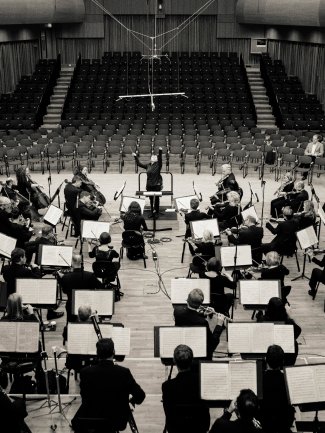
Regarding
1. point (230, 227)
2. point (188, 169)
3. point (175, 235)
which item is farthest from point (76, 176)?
point (188, 169)

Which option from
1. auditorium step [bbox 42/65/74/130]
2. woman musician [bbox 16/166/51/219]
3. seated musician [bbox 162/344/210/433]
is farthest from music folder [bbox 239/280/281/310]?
auditorium step [bbox 42/65/74/130]

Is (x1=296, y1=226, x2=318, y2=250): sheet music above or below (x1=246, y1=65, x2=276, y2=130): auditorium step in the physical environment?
below

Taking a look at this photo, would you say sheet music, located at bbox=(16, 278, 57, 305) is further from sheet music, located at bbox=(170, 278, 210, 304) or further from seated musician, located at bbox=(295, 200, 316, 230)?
seated musician, located at bbox=(295, 200, 316, 230)

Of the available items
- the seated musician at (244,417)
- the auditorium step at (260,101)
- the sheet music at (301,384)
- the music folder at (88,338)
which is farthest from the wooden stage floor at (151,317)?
the auditorium step at (260,101)

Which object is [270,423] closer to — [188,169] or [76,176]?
[76,176]

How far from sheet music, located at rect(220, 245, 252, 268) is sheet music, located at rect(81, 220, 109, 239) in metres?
2.37

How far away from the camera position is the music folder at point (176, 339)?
6.15m

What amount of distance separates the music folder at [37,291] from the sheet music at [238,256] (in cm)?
275

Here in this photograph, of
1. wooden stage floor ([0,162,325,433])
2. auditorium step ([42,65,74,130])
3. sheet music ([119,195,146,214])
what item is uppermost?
auditorium step ([42,65,74,130])

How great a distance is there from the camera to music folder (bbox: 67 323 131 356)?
6.16 meters

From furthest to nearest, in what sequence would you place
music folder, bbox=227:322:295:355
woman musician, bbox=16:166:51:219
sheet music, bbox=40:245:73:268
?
woman musician, bbox=16:166:51:219
sheet music, bbox=40:245:73:268
music folder, bbox=227:322:295:355

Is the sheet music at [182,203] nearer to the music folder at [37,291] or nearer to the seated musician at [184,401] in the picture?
the music folder at [37,291]

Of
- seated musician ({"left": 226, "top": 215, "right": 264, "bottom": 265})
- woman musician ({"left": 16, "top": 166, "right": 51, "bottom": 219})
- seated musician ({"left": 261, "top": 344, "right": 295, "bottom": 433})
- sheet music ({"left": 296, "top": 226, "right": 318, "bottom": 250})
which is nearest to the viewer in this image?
seated musician ({"left": 261, "top": 344, "right": 295, "bottom": 433})

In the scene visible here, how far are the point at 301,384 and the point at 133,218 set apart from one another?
5.96m
